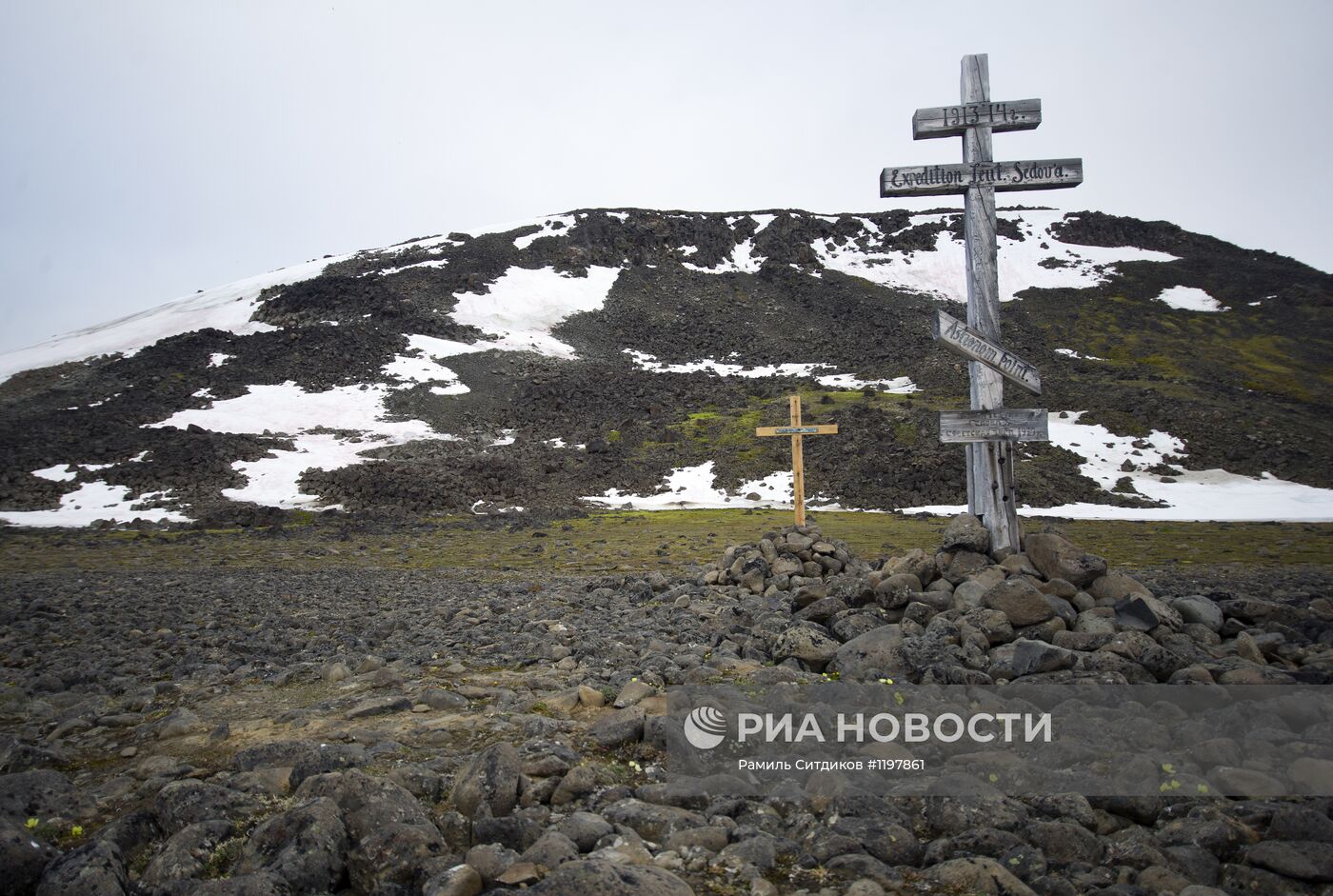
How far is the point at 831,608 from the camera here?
32.4 ft

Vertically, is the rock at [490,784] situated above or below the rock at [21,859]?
below

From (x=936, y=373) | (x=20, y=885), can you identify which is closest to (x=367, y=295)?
(x=936, y=373)

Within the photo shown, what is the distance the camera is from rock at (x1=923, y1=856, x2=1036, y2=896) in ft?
12.7

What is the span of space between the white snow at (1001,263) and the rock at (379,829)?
8530 cm

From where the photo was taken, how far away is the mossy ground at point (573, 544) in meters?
21.3

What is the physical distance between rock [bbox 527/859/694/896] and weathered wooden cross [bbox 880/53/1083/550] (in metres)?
7.63

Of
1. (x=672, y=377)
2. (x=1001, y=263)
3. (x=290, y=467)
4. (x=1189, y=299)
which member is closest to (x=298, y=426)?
(x=290, y=467)

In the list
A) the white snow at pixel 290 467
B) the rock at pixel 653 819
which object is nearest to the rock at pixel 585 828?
the rock at pixel 653 819

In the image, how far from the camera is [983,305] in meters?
10.4

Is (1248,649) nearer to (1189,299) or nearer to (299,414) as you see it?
(299,414)

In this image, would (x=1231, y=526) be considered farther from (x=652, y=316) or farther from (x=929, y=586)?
(x=652, y=316)

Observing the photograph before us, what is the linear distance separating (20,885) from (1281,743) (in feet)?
26.7

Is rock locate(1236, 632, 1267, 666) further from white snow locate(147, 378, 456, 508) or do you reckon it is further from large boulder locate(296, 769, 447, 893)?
white snow locate(147, 378, 456, 508)

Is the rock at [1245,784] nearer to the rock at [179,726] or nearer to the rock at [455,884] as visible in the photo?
the rock at [455,884]
